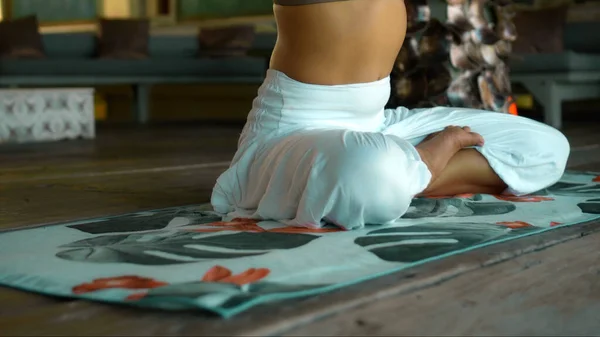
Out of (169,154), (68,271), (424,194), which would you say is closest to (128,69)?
(169,154)

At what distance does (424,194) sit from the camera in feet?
5.68

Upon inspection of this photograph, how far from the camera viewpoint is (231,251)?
3.75ft

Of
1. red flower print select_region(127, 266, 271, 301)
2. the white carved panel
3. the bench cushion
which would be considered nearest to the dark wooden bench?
the bench cushion

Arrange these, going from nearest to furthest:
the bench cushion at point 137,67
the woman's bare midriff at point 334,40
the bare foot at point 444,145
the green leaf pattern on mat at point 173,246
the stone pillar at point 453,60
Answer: the green leaf pattern on mat at point 173,246 → the woman's bare midriff at point 334,40 → the bare foot at point 444,145 → the stone pillar at point 453,60 → the bench cushion at point 137,67

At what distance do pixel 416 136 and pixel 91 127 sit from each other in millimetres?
2923

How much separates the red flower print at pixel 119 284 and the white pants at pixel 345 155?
0.43 metres

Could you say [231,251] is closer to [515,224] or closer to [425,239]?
[425,239]

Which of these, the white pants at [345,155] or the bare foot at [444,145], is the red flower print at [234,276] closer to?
the white pants at [345,155]

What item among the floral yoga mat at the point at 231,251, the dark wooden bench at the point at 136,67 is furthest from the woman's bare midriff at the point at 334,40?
the dark wooden bench at the point at 136,67

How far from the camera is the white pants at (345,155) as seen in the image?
134cm

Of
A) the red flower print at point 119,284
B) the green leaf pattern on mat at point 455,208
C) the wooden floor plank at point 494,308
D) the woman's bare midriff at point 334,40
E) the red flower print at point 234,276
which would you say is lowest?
the green leaf pattern on mat at point 455,208

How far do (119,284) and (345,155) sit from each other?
482 mm

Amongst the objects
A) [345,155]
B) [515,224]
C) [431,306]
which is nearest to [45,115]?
[345,155]

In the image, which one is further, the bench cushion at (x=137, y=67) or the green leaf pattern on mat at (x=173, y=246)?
the bench cushion at (x=137, y=67)
